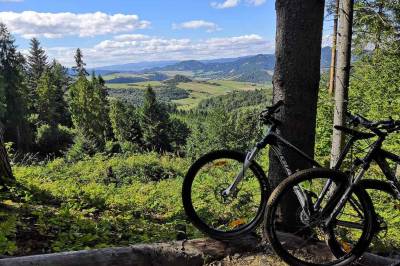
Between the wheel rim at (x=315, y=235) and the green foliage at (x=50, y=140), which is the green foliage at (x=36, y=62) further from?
the wheel rim at (x=315, y=235)

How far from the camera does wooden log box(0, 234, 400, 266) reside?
392 cm

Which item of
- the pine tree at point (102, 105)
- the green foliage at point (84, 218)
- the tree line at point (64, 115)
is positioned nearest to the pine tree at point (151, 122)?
the tree line at point (64, 115)

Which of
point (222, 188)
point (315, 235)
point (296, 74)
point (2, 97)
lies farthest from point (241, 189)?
point (2, 97)

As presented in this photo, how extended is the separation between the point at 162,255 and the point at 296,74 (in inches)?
107

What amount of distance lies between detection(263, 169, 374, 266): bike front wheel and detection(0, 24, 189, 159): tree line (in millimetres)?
50760

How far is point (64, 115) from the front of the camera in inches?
3019

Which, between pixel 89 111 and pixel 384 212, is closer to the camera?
pixel 384 212

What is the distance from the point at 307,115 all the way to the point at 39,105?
66985 millimetres

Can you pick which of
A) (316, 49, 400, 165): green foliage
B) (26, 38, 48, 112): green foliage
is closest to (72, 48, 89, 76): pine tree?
(26, 38, 48, 112): green foliage

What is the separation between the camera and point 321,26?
4.79 meters

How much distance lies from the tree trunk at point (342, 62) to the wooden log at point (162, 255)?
6809 mm

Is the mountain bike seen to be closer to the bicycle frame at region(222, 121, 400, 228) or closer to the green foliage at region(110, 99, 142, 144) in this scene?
the bicycle frame at region(222, 121, 400, 228)

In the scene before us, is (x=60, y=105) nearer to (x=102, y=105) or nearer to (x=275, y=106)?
(x=102, y=105)

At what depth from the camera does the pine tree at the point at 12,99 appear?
5131cm
